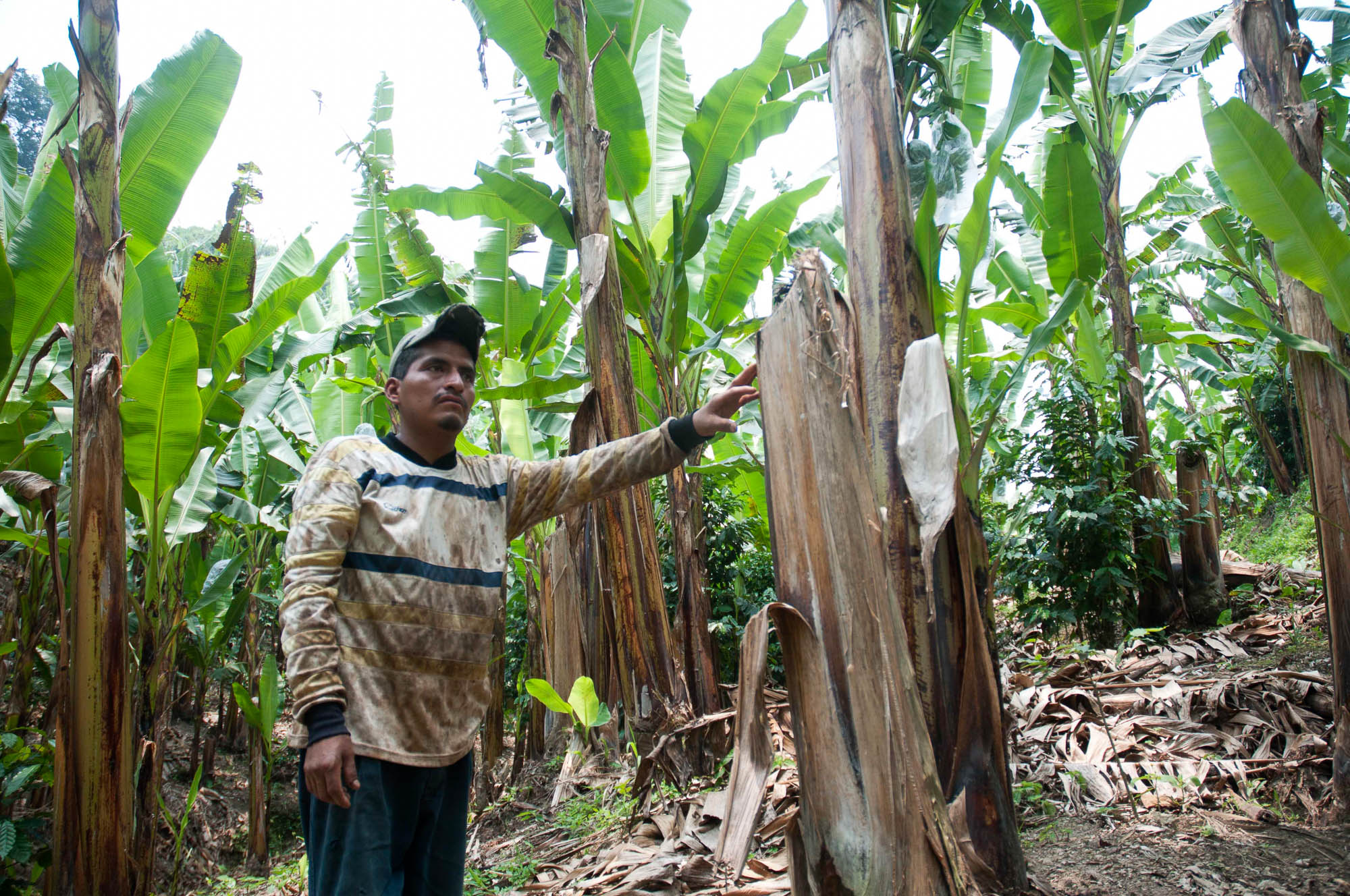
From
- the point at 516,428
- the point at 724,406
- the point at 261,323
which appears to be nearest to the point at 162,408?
the point at 261,323

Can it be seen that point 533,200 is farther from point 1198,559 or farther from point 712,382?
point 1198,559

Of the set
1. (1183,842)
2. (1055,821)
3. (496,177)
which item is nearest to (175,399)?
(496,177)

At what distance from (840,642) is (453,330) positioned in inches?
51.8

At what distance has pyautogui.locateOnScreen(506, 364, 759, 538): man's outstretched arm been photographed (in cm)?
226

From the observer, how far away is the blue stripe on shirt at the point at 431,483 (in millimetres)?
2018

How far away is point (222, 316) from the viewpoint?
159 inches

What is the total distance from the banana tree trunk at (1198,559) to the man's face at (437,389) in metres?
5.11

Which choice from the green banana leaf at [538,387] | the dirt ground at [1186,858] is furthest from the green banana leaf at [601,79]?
the dirt ground at [1186,858]

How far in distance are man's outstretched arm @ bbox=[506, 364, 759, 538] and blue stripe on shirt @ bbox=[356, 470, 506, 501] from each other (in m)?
0.10

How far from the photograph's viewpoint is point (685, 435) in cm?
221

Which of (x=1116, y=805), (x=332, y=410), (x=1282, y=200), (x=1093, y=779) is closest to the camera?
(x=1116, y=805)

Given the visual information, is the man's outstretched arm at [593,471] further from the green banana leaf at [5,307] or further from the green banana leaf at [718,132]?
the green banana leaf at [5,307]

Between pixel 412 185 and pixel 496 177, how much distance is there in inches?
28.2

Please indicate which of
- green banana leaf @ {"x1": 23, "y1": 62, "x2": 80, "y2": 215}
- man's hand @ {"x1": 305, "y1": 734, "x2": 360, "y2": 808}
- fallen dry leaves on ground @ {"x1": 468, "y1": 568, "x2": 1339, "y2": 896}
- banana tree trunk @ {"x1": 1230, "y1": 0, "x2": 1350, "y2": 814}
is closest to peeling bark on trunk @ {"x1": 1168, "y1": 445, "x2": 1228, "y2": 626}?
fallen dry leaves on ground @ {"x1": 468, "y1": 568, "x2": 1339, "y2": 896}
